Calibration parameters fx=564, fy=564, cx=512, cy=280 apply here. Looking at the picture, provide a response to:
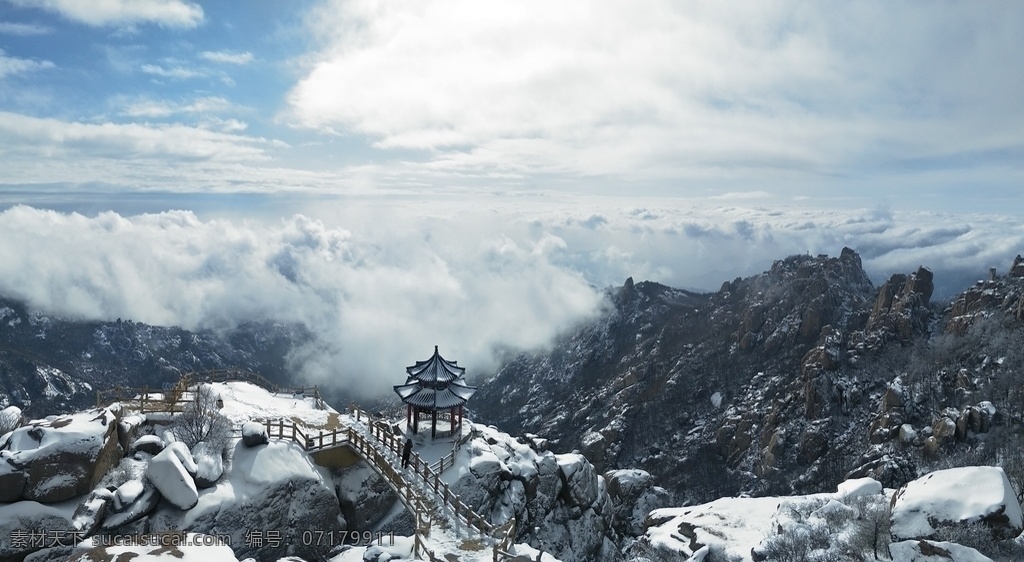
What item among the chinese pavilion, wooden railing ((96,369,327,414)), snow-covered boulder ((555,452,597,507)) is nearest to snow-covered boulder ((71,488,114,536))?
wooden railing ((96,369,327,414))

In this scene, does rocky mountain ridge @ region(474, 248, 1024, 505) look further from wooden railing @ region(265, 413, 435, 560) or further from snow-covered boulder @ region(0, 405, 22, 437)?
snow-covered boulder @ region(0, 405, 22, 437)

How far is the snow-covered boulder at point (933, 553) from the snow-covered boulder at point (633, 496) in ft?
155

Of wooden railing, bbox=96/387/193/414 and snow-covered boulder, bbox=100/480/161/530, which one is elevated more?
wooden railing, bbox=96/387/193/414

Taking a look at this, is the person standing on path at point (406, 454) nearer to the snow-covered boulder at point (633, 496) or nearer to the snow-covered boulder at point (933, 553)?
the snow-covered boulder at point (933, 553)

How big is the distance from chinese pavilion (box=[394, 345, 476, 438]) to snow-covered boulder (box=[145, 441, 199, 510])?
15.7m

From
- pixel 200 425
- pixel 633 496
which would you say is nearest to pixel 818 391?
pixel 633 496

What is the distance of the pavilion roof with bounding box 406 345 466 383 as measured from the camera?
4631cm

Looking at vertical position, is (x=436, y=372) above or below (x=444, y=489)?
above

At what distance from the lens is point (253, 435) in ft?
122

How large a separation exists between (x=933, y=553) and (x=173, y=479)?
3946cm

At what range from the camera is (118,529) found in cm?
3112

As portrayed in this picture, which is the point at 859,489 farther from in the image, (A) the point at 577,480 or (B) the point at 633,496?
(B) the point at 633,496

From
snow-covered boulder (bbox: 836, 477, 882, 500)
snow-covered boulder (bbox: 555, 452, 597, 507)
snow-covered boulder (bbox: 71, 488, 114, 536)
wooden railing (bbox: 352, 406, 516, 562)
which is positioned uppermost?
snow-covered boulder (bbox: 71, 488, 114, 536)

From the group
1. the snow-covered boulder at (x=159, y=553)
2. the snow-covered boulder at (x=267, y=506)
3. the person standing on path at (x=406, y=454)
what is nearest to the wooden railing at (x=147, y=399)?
the snow-covered boulder at (x=267, y=506)
